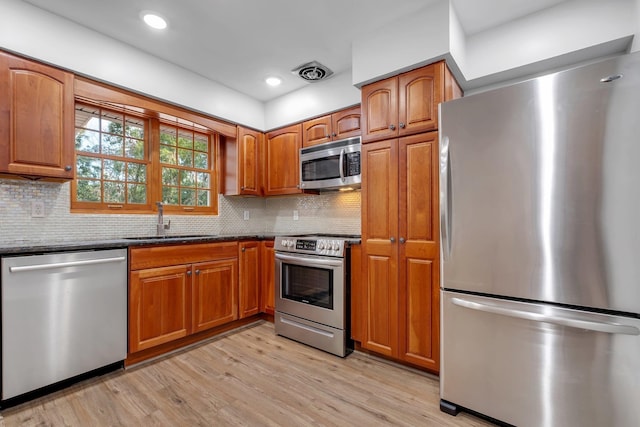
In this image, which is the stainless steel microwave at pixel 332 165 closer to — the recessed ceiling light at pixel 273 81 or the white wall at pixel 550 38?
the recessed ceiling light at pixel 273 81

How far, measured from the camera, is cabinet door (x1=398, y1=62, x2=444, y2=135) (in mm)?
2162

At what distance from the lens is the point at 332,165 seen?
9.75 ft

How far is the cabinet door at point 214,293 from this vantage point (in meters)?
2.74

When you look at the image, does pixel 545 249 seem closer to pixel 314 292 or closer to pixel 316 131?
pixel 314 292

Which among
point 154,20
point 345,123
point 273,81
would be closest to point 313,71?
point 273,81

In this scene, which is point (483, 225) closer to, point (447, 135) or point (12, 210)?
point (447, 135)

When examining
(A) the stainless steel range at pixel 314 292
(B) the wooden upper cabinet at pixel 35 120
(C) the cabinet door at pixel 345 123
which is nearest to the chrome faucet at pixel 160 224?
(B) the wooden upper cabinet at pixel 35 120

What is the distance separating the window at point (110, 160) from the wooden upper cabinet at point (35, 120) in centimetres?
41

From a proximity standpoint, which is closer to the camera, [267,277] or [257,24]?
[257,24]

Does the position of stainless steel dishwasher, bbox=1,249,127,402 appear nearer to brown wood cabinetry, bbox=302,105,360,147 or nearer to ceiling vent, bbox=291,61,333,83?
brown wood cabinetry, bbox=302,105,360,147

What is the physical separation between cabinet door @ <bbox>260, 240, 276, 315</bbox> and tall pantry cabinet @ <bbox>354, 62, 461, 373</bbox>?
1.15 meters

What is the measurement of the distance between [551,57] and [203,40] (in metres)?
2.63

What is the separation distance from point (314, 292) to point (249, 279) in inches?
33.1

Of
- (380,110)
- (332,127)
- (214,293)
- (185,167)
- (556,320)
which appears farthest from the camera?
(185,167)
